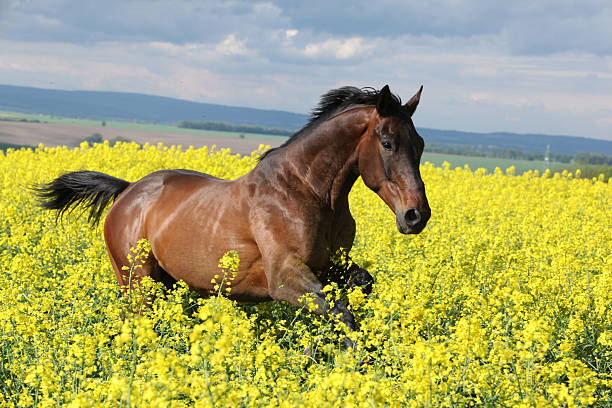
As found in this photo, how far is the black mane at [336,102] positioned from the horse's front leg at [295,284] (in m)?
0.93

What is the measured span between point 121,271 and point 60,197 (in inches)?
53.0

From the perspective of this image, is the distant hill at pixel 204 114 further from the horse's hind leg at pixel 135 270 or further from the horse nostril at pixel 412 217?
the horse nostril at pixel 412 217

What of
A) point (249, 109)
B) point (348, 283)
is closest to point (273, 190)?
point (348, 283)

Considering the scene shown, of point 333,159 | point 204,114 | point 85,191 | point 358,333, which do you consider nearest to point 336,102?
point 333,159

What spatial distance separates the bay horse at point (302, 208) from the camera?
4.06 m

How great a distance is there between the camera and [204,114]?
136m

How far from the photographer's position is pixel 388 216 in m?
9.59

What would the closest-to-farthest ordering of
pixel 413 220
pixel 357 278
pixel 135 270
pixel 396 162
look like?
pixel 413 220 → pixel 396 162 → pixel 357 278 → pixel 135 270

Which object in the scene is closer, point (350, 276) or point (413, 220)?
point (413, 220)

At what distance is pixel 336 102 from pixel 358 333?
1963 mm

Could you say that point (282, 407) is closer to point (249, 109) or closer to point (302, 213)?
point (302, 213)

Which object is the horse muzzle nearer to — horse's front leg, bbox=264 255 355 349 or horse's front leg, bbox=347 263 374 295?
horse's front leg, bbox=347 263 374 295

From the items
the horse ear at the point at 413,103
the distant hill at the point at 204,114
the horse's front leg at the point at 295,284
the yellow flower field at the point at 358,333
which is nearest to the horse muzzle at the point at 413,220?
the yellow flower field at the point at 358,333

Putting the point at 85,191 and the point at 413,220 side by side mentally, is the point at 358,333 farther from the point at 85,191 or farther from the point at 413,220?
the point at 85,191
